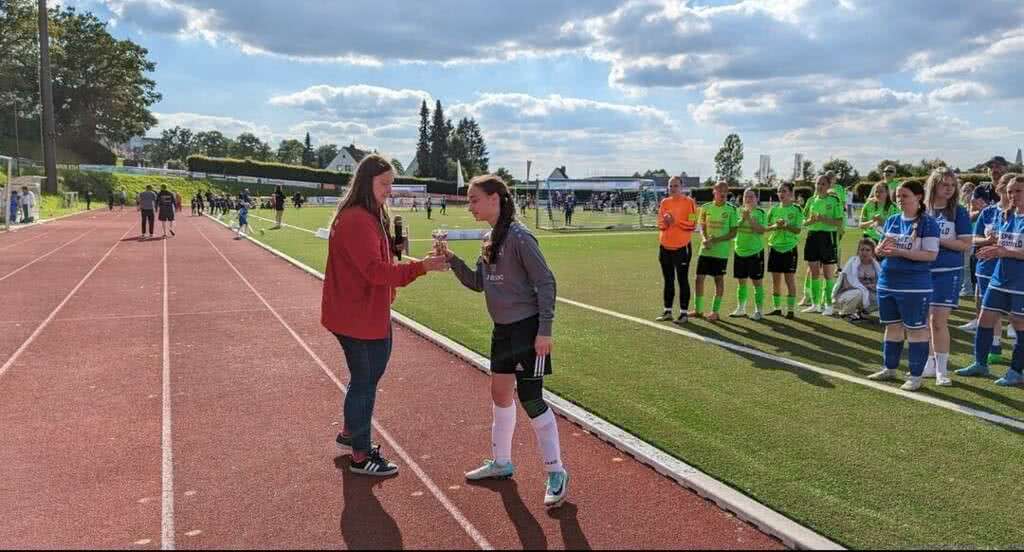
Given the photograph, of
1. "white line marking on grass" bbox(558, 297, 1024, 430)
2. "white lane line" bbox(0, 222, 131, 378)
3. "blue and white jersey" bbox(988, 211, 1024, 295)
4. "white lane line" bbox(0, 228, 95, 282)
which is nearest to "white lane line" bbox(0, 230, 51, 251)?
"white lane line" bbox(0, 228, 95, 282)

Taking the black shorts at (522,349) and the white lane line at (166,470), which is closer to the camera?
the white lane line at (166,470)

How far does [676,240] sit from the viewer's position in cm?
944

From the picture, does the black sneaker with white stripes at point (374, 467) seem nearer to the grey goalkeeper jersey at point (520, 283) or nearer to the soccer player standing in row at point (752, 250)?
the grey goalkeeper jersey at point (520, 283)

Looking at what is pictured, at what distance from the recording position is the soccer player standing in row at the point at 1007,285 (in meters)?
6.41

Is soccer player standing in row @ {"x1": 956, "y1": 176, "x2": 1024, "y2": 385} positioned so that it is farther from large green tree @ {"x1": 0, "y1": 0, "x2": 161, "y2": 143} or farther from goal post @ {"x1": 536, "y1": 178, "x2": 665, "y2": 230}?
large green tree @ {"x1": 0, "y1": 0, "x2": 161, "y2": 143}

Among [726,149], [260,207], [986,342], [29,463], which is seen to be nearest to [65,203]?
[260,207]

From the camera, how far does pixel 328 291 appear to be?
4.31m

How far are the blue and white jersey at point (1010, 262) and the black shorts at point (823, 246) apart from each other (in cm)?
348

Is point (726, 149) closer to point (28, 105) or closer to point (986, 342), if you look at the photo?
point (28, 105)

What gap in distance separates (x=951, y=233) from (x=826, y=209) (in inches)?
142

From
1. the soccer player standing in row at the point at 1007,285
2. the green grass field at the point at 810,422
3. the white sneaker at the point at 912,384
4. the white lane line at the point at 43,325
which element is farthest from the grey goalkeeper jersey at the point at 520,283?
the white lane line at the point at 43,325

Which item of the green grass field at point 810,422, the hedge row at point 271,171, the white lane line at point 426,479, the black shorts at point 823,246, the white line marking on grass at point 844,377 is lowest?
the white lane line at point 426,479

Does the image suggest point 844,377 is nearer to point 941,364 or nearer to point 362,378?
point 941,364

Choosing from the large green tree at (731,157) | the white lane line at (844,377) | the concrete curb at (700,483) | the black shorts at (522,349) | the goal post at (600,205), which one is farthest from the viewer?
the large green tree at (731,157)
